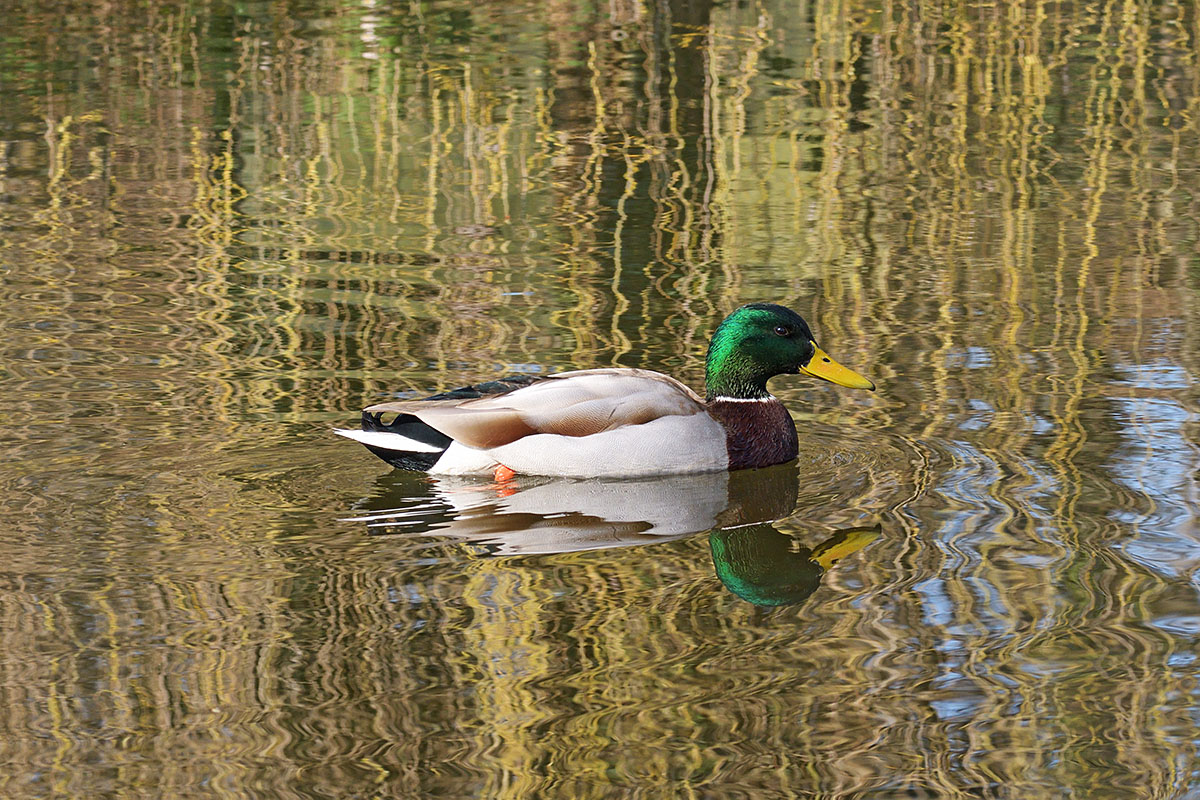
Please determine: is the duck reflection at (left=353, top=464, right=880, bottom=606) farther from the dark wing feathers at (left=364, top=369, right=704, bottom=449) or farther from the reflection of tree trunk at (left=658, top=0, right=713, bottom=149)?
the reflection of tree trunk at (left=658, top=0, right=713, bottom=149)

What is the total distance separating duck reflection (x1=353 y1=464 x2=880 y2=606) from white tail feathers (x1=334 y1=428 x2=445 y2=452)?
148 mm

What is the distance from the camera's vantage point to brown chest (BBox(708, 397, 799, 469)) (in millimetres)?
7652

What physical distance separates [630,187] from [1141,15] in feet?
31.3

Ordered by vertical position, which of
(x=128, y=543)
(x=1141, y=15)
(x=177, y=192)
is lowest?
(x=128, y=543)

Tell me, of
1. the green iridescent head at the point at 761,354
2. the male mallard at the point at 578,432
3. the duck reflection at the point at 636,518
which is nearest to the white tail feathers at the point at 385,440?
the male mallard at the point at 578,432

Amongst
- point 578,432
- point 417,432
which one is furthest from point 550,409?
point 417,432

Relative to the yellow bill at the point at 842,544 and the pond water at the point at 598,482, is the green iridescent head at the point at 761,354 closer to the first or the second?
the pond water at the point at 598,482

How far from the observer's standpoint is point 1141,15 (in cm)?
2003

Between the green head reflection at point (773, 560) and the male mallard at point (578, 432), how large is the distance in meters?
0.65

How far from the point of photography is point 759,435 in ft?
25.2

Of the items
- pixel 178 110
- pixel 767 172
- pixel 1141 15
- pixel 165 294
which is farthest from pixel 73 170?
pixel 1141 15

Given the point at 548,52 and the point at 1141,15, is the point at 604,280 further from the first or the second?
the point at 1141,15

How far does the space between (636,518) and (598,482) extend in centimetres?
50

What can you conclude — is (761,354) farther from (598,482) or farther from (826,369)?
(598,482)
